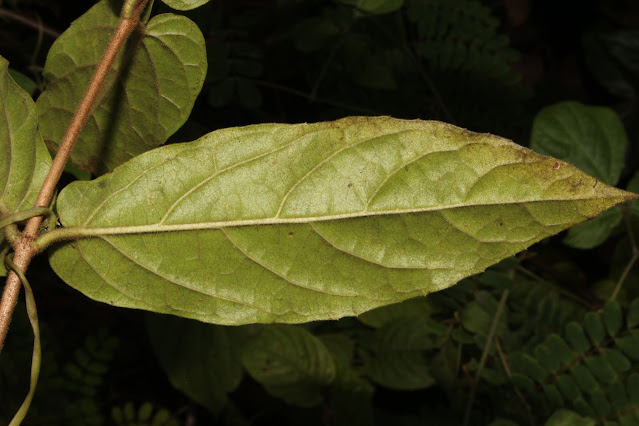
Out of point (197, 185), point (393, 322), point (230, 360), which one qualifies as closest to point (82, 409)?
point (230, 360)

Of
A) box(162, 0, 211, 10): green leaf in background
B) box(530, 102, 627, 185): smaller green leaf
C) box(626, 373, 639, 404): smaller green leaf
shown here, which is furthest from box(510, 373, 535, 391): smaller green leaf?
box(162, 0, 211, 10): green leaf in background

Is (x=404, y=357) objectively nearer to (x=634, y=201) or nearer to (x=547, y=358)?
(x=547, y=358)

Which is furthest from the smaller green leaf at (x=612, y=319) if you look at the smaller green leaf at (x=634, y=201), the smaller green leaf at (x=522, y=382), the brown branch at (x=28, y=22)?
the brown branch at (x=28, y=22)

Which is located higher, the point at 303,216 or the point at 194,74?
the point at 194,74

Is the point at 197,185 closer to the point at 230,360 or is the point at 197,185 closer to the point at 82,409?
the point at 230,360

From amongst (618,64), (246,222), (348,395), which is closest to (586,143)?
(348,395)

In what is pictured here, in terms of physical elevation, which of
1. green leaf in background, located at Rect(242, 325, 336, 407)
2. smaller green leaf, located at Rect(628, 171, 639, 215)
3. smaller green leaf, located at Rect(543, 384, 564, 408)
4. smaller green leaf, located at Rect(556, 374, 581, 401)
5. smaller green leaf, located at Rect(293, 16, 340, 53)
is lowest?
green leaf in background, located at Rect(242, 325, 336, 407)

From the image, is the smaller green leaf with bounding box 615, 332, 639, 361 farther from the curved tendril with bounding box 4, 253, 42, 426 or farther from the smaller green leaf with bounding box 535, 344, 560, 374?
the curved tendril with bounding box 4, 253, 42, 426

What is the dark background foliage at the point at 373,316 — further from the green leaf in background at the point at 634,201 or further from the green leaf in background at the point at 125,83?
the green leaf in background at the point at 125,83
